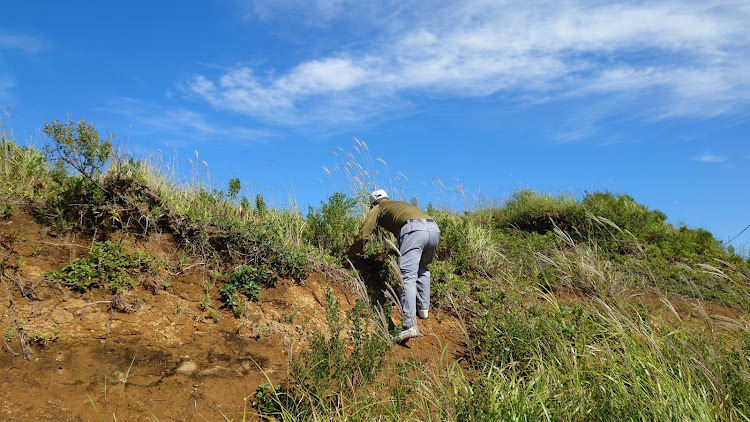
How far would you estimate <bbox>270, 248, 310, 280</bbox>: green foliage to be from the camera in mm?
6977

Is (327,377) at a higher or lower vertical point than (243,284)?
lower

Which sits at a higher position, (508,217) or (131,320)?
(508,217)

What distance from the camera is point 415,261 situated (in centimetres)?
698

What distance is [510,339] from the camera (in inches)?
237

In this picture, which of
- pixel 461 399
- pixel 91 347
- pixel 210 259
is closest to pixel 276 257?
pixel 210 259

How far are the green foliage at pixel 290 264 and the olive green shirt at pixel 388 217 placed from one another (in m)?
0.78

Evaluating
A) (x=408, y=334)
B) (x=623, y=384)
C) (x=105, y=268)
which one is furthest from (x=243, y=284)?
(x=623, y=384)

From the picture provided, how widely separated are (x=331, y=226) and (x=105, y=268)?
346 cm

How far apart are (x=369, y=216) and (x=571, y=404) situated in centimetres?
433

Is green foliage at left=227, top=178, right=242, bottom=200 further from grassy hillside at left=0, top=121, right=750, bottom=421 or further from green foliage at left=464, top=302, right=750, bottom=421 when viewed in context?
green foliage at left=464, top=302, right=750, bottom=421

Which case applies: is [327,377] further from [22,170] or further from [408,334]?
[22,170]

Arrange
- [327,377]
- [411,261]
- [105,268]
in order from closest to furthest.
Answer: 1. [327,377]
2. [105,268]
3. [411,261]

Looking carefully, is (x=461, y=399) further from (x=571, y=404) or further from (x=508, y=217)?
(x=508, y=217)

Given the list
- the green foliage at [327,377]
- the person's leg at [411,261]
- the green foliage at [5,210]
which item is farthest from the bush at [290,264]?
the green foliage at [5,210]
